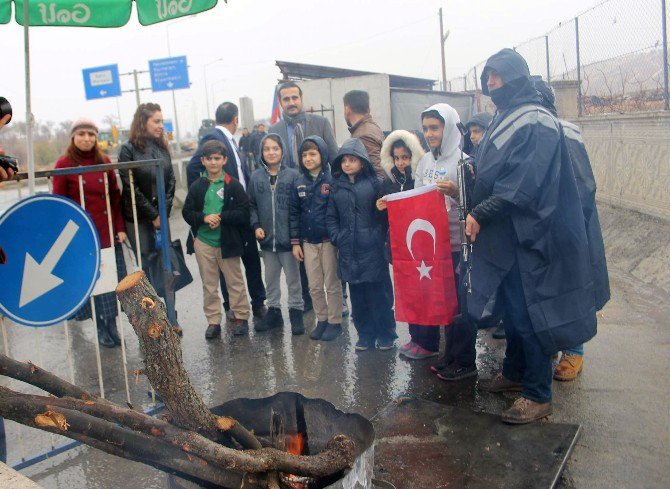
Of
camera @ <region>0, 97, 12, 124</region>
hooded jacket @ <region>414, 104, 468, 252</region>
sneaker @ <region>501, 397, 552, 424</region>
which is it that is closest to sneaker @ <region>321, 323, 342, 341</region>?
hooded jacket @ <region>414, 104, 468, 252</region>

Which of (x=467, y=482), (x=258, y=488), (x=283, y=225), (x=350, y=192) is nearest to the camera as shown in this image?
(x=258, y=488)

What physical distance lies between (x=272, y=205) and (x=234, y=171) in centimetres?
76

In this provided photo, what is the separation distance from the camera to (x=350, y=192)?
5.11m

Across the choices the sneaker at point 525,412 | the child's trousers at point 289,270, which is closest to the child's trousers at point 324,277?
the child's trousers at point 289,270

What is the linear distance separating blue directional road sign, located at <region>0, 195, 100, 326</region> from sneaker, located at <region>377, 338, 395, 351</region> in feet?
8.30

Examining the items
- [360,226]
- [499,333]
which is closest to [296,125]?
[360,226]

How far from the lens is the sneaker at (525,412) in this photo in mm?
3836

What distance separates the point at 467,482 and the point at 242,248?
10.7 feet

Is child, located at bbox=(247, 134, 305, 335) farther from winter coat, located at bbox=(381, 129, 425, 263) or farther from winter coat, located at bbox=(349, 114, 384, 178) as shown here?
winter coat, located at bbox=(381, 129, 425, 263)

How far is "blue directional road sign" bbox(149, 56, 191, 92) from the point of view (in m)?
35.8

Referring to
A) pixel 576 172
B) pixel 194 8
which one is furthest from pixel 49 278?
pixel 576 172

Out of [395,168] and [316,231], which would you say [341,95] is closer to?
[316,231]

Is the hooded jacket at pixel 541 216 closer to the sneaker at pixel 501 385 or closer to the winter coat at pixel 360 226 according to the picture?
the sneaker at pixel 501 385

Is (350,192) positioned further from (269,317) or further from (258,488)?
(258,488)
